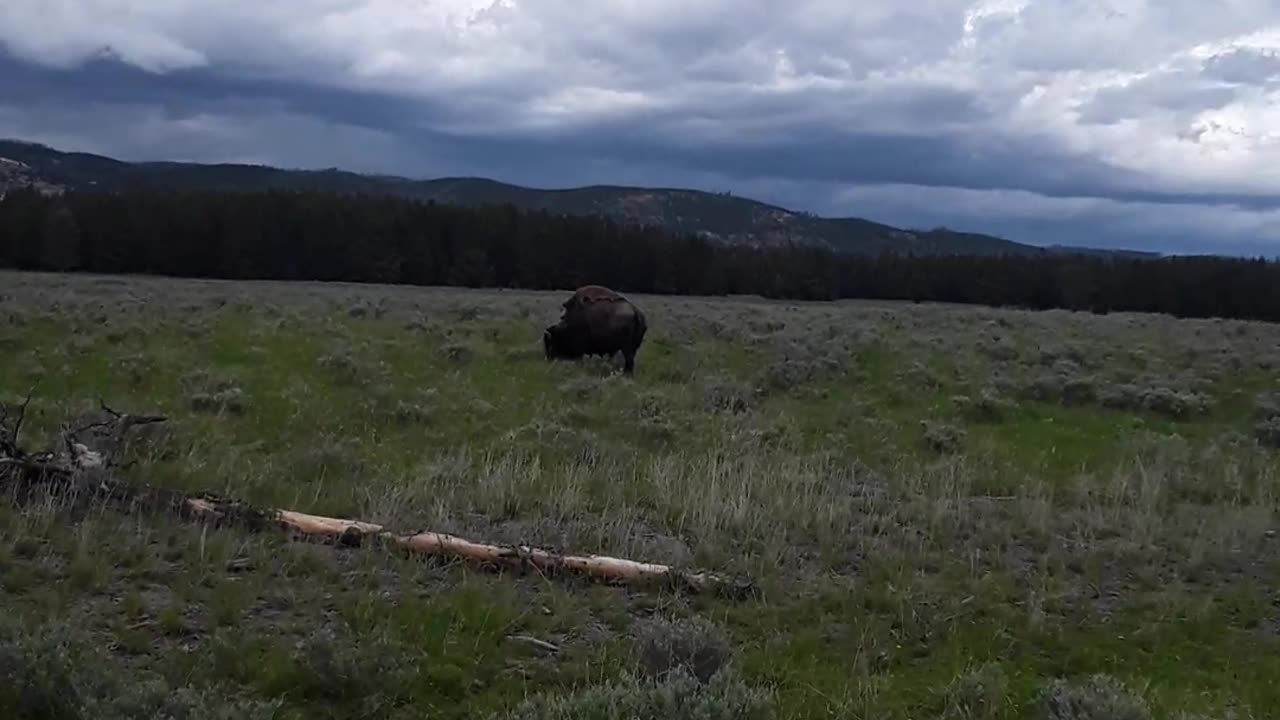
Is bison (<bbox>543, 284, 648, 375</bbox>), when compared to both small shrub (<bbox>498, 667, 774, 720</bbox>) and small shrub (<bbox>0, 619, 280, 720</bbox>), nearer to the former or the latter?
small shrub (<bbox>498, 667, 774, 720</bbox>)

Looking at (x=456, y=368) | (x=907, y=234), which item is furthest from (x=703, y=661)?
(x=907, y=234)

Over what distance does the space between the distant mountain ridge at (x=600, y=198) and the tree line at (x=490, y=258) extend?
56261 millimetres

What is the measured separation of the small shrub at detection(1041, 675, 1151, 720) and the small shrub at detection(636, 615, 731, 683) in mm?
1500

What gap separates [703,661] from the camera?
549cm

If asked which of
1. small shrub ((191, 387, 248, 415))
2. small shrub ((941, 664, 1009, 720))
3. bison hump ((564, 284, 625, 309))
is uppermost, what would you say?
bison hump ((564, 284, 625, 309))

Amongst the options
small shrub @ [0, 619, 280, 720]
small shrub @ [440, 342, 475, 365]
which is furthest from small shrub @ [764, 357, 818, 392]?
small shrub @ [0, 619, 280, 720]

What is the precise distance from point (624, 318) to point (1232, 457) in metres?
10.1

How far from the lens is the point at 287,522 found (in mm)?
7688

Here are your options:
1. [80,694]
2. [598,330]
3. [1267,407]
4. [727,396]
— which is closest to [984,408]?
[727,396]

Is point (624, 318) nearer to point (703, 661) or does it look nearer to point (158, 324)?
point (158, 324)

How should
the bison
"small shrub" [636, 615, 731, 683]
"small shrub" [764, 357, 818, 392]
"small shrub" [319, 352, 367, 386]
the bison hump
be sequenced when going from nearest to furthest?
"small shrub" [636, 615, 731, 683] < "small shrub" [319, 352, 367, 386] < "small shrub" [764, 357, 818, 392] < the bison < the bison hump

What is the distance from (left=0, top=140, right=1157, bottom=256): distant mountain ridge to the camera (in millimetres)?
130750

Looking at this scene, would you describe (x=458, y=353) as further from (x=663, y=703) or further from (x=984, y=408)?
(x=663, y=703)

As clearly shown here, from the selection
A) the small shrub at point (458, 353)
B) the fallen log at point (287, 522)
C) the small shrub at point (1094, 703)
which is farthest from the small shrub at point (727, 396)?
the small shrub at point (1094, 703)
